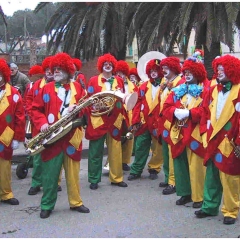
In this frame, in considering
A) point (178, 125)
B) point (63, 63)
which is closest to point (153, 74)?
point (178, 125)

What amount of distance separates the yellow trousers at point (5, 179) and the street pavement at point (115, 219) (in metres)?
0.14

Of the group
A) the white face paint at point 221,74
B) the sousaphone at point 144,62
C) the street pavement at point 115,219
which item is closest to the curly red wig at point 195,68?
the white face paint at point 221,74

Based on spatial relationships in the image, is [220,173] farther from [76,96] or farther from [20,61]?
[20,61]

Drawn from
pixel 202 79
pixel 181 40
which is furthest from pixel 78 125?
pixel 181 40

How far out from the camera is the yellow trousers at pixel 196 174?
17.3 ft

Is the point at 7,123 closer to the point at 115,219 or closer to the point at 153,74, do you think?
the point at 115,219

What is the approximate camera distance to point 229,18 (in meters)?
10.4

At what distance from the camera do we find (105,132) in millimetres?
6457

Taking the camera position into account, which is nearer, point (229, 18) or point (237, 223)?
point (237, 223)

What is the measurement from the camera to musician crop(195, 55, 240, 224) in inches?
182

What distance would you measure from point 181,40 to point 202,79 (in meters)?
6.48

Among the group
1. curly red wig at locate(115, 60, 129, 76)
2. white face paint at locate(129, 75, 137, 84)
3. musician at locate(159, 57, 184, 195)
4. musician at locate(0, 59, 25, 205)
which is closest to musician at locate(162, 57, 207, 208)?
musician at locate(159, 57, 184, 195)

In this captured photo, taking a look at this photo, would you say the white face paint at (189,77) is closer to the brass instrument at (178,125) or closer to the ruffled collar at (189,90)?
the ruffled collar at (189,90)

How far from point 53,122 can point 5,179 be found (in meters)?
1.16
